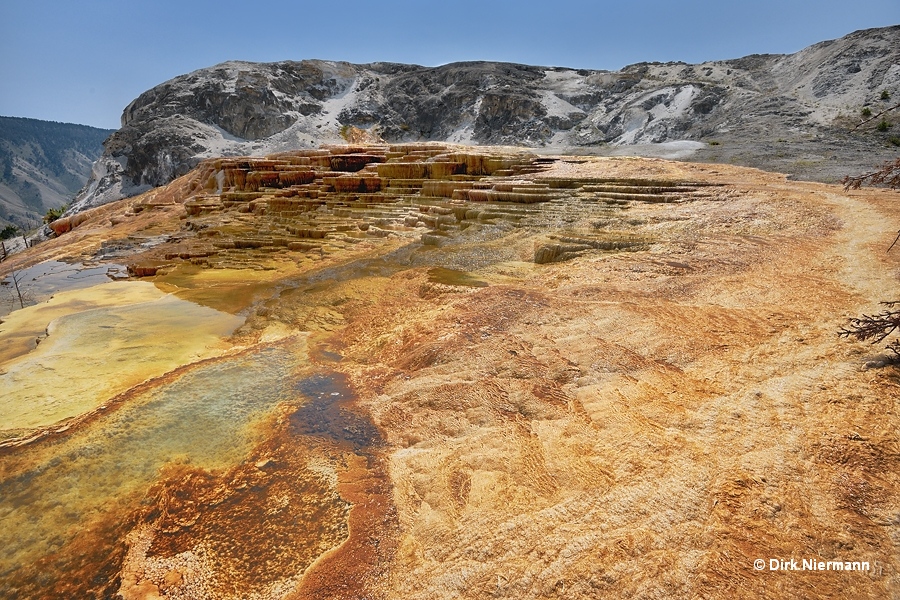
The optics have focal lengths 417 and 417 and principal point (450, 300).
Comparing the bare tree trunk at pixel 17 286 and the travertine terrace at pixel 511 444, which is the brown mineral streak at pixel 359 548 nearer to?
the travertine terrace at pixel 511 444

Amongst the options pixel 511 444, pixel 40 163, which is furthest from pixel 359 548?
pixel 40 163

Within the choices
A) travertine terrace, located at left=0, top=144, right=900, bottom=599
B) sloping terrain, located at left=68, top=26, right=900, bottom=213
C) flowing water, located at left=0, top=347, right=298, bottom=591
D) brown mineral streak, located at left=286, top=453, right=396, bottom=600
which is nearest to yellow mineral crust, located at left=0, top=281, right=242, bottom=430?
travertine terrace, located at left=0, top=144, right=900, bottom=599

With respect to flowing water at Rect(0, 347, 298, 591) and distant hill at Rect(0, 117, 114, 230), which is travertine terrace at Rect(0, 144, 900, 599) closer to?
flowing water at Rect(0, 347, 298, 591)

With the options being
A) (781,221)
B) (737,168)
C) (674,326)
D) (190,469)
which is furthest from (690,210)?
(190,469)

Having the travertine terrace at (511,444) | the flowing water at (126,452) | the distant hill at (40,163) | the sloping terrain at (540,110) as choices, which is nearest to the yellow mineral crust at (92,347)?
the travertine terrace at (511,444)

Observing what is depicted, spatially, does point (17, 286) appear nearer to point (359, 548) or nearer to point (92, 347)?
point (92, 347)

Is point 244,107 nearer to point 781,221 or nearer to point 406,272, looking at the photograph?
point 406,272
